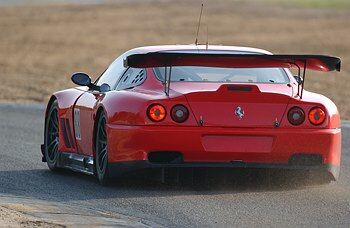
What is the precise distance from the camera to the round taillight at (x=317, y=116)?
10.2 m

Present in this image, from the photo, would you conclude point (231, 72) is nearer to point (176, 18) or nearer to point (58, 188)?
point (58, 188)

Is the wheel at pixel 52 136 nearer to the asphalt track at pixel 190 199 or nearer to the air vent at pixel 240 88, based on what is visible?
the asphalt track at pixel 190 199

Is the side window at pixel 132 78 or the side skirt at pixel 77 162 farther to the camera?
the side skirt at pixel 77 162

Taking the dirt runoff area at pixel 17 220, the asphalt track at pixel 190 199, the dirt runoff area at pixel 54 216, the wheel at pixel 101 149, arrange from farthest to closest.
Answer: the wheel at pixel 101 149, the asphalt track at pixel 190 199, the dirt runoff area at pixel 54 216, the dirt runoff area at pixel 17 220

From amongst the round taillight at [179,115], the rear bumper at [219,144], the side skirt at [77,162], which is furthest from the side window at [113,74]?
the round taillight at [179,115]

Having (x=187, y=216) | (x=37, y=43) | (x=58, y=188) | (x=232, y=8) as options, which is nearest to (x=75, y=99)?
(x=58, y=188)

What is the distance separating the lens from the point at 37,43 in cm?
4044

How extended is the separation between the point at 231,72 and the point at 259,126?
895 millimetres

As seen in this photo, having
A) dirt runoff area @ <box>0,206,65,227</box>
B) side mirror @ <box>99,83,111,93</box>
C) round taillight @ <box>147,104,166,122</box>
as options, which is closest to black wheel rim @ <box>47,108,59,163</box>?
side mirror @ <box>99,83,111,93</box>

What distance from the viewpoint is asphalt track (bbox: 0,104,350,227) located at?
875cm

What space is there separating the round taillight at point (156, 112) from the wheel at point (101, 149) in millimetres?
633

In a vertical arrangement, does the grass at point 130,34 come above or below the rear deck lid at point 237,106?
below

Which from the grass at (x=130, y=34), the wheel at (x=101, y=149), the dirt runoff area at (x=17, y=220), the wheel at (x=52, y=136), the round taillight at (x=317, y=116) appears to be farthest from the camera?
the grass at (x=130, y=34)

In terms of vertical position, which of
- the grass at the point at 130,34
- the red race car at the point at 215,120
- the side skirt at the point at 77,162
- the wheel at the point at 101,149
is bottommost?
the grass at the point at 130,34
